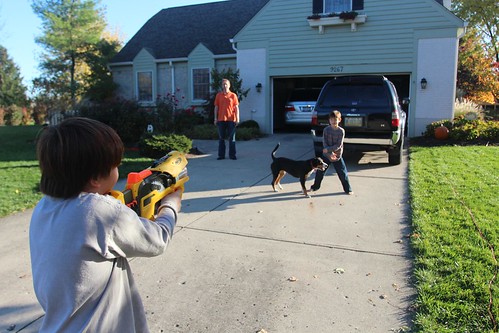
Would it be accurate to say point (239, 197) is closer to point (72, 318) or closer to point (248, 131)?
point (72, 318)

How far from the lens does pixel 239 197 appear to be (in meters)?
6.34

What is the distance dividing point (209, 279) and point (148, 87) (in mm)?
19372

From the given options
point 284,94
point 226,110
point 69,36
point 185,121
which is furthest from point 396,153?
point 69,36

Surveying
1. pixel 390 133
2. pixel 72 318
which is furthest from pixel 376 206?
pixel 72 318

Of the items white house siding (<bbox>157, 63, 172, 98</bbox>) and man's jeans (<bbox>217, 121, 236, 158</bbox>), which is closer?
man's jeans (<bbox>217, 121, 236, 158</bbox>)

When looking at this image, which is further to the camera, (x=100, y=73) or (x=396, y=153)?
(x=100, y=73)

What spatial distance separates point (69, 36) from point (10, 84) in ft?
42.0

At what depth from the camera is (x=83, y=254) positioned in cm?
139

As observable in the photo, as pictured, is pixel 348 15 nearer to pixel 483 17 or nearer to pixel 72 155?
pixel 72 155

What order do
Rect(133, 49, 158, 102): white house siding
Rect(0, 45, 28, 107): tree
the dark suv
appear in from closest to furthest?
1. the dark suv
2. Rect(133, 49, 158, 102): white house siding
3. Rect(0, 45, 28, 107): tree

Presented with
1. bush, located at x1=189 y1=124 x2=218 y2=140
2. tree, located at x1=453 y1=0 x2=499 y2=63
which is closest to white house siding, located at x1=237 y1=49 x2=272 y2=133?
bush, located at x1=189 y1=124 x2=218 y2=140

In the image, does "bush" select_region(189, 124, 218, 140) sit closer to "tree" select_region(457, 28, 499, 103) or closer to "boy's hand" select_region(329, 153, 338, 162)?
"boy's hand" select_region(329, 153, 338, 162)

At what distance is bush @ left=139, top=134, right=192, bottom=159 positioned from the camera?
9.72 m

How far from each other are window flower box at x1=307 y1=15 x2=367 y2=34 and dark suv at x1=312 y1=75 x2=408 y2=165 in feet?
22.5
